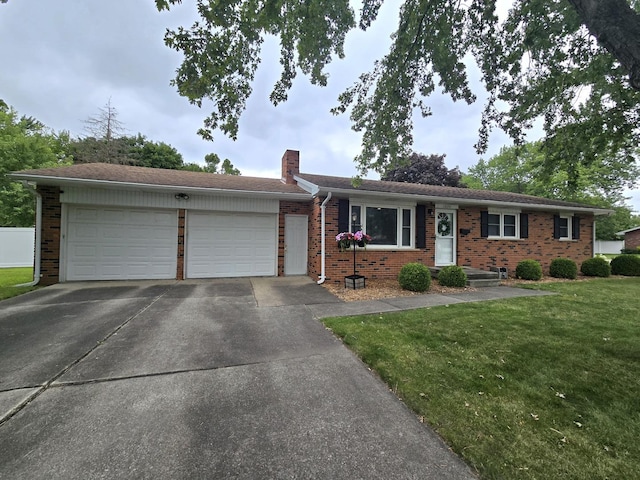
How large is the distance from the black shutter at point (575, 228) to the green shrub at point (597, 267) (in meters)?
1.13

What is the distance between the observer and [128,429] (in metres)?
1.91

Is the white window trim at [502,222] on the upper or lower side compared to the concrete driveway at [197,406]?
upper

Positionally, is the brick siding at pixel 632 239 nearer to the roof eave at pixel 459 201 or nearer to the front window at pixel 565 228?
the roof eave at pixel 459 201

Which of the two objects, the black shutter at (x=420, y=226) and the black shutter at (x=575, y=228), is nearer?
the black shutter at (x=420, y=226)

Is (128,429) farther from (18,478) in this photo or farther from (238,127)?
(238,127)

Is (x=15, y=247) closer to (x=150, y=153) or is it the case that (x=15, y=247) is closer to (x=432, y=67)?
(x=150, y=153)

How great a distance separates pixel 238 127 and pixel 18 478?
4209 mm

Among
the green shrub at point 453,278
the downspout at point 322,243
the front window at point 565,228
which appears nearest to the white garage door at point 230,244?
the downspout at point 322,243

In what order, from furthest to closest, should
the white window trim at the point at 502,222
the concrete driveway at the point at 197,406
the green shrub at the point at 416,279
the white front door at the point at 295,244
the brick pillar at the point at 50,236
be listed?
the white window trim at the point at 502,222 < the white front door at the point at 295,244 < the brick pillar at the point at 50,236 < the green shrub at the point at 416,279 < the concrete driveway at the point at 197,406

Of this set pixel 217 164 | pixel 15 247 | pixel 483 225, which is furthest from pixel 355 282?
pixel 217 164

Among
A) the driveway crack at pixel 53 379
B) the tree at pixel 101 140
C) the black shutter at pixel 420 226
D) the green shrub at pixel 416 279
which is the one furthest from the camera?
the tree at pixel 101 140

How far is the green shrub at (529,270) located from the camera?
30.3ft

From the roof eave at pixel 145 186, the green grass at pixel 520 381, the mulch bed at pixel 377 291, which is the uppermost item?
the roof eave at pixel 145 186

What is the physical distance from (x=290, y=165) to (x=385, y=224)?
4651 millimetres
